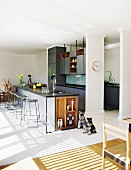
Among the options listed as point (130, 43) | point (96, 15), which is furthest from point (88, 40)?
point (96, 15)

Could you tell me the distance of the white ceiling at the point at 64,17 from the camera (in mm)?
3364

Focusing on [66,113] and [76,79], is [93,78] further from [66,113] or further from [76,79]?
[66,113]

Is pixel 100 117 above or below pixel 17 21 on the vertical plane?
below

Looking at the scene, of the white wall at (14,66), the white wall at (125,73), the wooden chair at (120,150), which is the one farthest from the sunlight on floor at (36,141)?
the white wall at (14,66)

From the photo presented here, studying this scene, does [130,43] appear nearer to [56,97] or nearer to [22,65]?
[56,97]

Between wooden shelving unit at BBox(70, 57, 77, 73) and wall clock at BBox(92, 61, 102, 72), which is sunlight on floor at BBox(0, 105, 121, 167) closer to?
wall clock at BBox(92, 61, 102, 72)

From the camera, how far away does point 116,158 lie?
1.85 metres

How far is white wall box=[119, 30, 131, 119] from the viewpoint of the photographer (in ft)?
17.0

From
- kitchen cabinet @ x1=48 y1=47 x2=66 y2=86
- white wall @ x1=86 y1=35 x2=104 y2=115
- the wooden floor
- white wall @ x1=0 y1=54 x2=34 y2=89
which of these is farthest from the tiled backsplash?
the wooden floor

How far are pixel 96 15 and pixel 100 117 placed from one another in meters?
2.95

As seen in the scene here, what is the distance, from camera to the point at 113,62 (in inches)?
287

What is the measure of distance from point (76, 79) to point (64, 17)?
3.88 m

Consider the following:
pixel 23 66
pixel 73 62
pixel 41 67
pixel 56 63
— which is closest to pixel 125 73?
pixel 73 62

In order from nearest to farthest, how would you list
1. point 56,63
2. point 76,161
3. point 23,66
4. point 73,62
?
point 76,161, point 73,62, point 56,63, point 23,66
